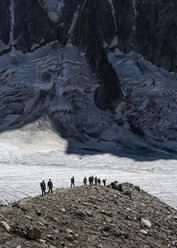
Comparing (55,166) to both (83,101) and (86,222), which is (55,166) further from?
(86,222)

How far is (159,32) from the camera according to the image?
402 ft

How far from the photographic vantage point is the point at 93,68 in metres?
111

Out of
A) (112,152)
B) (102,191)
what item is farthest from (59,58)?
(102,191)

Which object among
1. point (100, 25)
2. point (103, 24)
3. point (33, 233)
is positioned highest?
point (103, 24)

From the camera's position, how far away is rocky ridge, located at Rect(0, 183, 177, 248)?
1459 centimetres

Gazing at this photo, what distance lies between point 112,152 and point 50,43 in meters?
56.8

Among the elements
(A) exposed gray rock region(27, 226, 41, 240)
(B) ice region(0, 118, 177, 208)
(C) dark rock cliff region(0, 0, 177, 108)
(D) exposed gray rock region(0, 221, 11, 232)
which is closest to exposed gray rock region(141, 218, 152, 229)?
(A) exposed gray rock region(27, 226, 41, 240)

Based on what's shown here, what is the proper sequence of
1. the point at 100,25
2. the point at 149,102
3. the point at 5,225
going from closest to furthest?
1. the point at 5,225
2. the point at 149,102
3. the point at 100,25

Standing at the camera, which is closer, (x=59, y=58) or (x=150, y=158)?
(x=150, y=158)

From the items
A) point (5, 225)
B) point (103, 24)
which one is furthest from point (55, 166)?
point (103, 24)

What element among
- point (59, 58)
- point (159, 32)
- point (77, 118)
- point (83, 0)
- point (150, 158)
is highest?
point (83, 0)

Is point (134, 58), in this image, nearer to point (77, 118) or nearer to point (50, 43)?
point (50, 43)

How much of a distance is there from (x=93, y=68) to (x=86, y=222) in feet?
315

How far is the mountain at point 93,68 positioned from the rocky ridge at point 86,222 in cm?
6223
